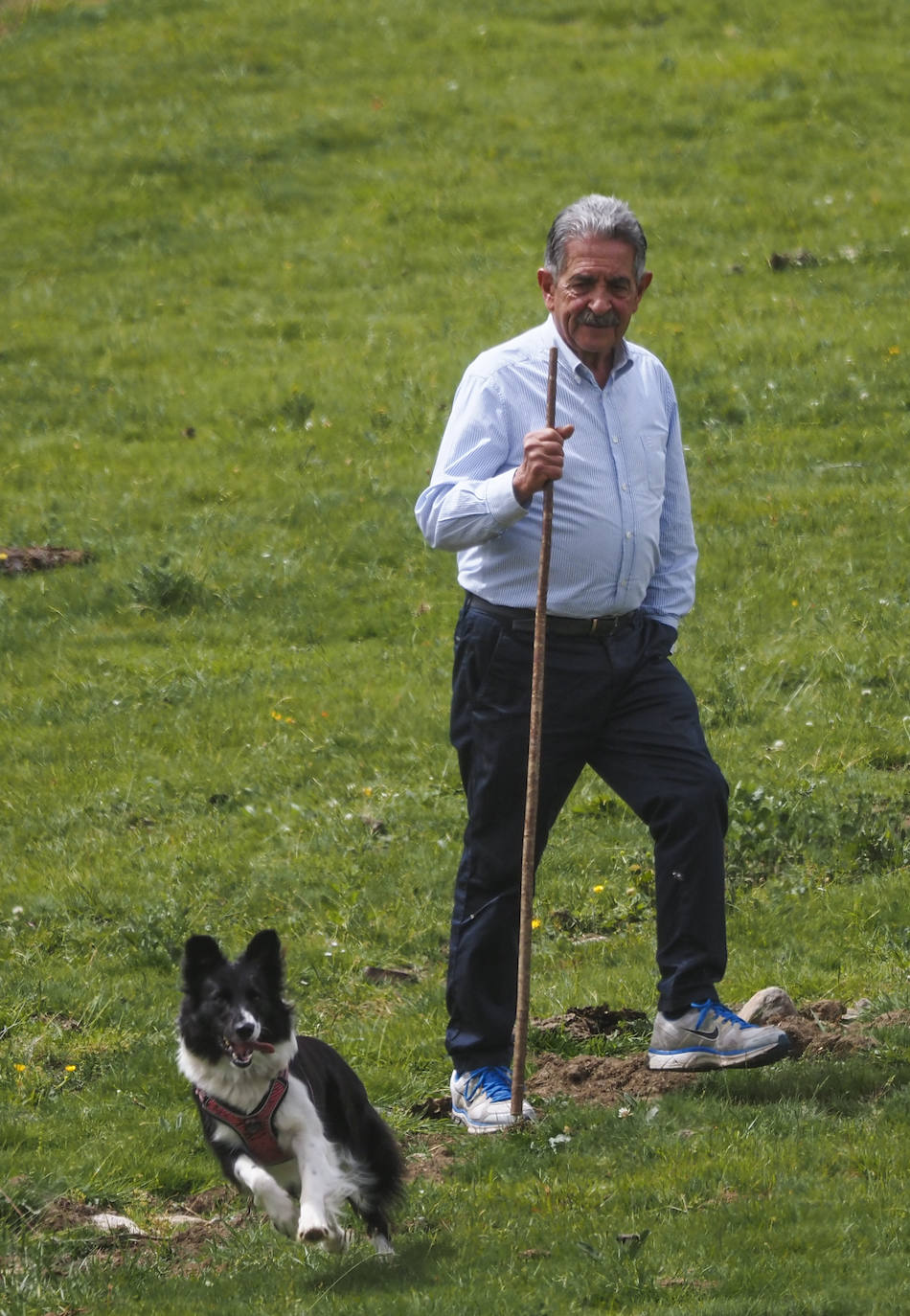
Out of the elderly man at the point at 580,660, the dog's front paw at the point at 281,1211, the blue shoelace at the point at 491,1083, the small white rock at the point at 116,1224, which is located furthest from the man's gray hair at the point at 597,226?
the small white rock at the point at 116,1224

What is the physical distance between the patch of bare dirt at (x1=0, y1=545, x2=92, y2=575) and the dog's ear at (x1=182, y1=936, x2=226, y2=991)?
9.39 meters

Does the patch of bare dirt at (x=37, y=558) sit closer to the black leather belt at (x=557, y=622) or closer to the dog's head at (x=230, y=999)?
the black leather belt at (x=557, y=622)

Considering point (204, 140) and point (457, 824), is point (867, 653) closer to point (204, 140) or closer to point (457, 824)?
point (457, 824)

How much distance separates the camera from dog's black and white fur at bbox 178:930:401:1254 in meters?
5.00

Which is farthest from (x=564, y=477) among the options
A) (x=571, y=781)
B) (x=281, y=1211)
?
(x=281, y=1211)

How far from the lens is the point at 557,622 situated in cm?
602

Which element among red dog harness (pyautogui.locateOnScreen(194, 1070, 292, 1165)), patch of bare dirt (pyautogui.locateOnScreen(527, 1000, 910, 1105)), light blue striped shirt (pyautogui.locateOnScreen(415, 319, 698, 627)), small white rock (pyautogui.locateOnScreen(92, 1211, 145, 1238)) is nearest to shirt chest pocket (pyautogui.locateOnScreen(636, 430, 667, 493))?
light blue striped shirt (pyautogui.locateOnScreen(415, 319, 698, 627))

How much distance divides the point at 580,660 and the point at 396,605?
23.5 ft

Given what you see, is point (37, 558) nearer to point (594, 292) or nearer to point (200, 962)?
point (594, 292)

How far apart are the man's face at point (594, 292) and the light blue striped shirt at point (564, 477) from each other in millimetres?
102

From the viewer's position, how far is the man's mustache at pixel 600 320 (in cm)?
587

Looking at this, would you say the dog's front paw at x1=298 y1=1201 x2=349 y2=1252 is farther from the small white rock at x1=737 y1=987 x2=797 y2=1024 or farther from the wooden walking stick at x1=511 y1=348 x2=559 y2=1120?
the small white rock at x1=737 y1=987 x2=797 y2=1024

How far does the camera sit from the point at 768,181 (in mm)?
20859

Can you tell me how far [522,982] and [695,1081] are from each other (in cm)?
90
